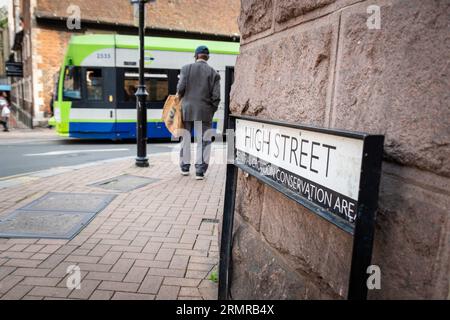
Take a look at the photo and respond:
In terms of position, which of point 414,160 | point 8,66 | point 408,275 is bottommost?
point 408,275

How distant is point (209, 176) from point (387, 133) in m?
5.35

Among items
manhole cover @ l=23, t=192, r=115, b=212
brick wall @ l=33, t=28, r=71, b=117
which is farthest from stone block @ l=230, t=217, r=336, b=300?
brick wall @ l=33, t=28, r=71, b=117

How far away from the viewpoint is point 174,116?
19.6 feet

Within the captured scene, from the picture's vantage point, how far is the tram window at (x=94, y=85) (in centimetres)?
1151

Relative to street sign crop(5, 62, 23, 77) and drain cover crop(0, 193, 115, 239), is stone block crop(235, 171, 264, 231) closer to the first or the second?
drain cover crop(0, 193, 115, 239)

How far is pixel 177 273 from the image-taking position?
290 centimetres

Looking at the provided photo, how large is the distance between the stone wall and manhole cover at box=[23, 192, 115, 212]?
3053 millimetres

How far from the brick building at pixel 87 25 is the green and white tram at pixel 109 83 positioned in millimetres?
5364

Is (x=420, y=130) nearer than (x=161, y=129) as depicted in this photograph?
Yes

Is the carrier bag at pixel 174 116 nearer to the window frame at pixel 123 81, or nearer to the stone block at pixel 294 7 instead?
the stone block at pixel 294 7

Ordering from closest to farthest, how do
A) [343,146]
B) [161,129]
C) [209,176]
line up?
[343,146] → [209,176] → [161,129]

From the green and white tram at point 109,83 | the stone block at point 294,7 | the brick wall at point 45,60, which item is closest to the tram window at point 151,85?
the green and white tram at point 109,83

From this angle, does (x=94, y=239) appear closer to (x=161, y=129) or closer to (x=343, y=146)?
(x=343, y=146)
